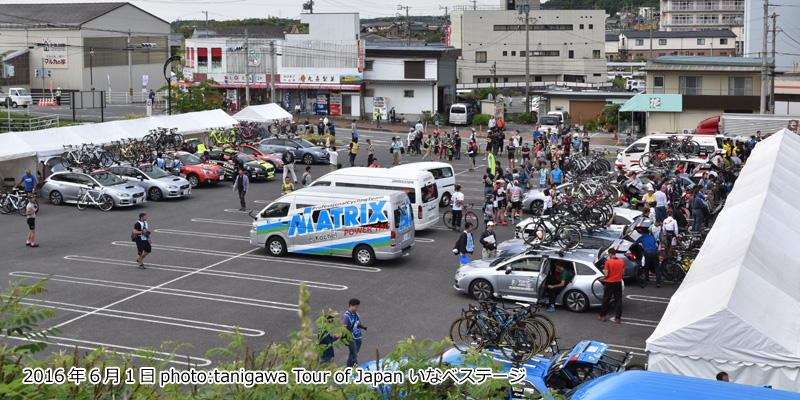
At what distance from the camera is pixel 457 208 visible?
26031mm

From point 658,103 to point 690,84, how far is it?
9.85 feet

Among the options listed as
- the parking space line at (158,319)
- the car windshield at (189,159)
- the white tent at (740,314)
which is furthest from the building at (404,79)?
the white tent at (740,314)

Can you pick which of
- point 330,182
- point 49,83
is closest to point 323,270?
point 330,182

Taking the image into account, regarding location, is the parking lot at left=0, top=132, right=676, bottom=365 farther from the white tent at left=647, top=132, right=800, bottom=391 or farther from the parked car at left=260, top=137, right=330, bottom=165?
the parked car at left=260, top=137, right=330, bottom=165

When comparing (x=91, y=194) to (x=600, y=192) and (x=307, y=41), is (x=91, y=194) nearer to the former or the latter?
(x=600, y=192)

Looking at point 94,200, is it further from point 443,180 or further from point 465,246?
point 465,246

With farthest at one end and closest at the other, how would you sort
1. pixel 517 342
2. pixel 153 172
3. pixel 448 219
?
pixel 153 172
pixel 448 219
pixel 517 342

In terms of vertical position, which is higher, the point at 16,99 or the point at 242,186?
the point at 16,99

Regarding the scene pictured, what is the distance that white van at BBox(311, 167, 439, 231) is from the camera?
2517 cm

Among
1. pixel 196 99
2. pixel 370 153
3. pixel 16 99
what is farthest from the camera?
pixel 16 99

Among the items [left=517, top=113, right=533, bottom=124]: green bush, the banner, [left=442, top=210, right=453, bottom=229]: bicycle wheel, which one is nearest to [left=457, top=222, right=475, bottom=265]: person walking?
[left=442, top=210, right=453, bottom=229]: bicycle wheel

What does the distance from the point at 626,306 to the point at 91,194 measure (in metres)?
20.3

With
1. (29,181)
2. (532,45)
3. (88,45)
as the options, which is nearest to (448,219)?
(29,181)

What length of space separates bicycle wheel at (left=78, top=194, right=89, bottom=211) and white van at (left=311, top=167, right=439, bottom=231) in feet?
31.2
